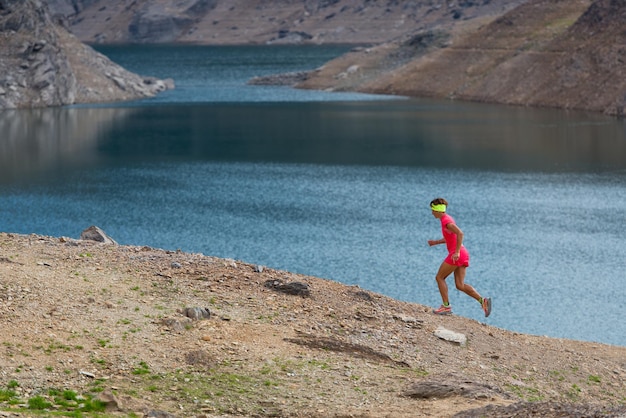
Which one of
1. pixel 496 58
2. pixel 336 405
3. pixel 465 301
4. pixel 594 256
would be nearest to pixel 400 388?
pixel 336 405

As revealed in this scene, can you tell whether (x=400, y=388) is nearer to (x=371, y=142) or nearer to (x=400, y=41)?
(x=371, y=142)

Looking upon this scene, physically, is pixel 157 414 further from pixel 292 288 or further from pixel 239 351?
pixel 292 288

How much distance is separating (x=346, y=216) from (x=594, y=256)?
12321 millimetres

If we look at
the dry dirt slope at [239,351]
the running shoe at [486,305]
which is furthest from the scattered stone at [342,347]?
the running shoe at [486,305]

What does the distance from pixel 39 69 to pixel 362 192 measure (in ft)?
202

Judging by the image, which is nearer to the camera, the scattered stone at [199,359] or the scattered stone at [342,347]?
the scattered stone at [199,359]

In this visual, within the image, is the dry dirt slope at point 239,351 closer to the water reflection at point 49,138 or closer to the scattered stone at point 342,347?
the scattered stone at point 342,347

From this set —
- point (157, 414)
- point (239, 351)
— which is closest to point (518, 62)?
point (239, 351)

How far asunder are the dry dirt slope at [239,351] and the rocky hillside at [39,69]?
88.6 metres

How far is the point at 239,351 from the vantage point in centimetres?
1769

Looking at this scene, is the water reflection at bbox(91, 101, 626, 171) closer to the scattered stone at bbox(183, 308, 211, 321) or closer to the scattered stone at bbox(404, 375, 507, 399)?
the scattered stone at bbox(183, 308, 211, 321)

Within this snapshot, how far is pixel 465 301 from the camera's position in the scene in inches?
1319

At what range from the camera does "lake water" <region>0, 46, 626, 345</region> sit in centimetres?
3653

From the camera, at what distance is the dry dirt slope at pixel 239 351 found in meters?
15.9
